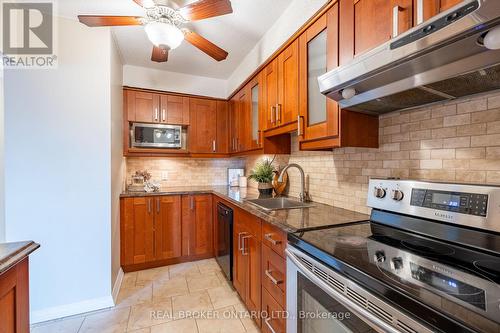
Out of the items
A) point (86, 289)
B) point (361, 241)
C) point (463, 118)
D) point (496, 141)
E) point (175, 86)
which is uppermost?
point (175, 86)

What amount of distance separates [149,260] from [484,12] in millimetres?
3151

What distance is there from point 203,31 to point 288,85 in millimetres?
1117

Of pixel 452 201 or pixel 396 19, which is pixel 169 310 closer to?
pixel 452 201

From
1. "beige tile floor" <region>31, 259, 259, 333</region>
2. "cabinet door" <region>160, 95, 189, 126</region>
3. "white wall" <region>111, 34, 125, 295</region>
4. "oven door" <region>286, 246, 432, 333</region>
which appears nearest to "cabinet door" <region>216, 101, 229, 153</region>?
"cabinet door" <region>160, 95, 189, 126</region>

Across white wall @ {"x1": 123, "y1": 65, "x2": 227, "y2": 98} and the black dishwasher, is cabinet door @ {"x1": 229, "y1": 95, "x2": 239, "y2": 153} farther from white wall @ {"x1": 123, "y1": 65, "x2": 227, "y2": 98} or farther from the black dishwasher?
the black dishwasher

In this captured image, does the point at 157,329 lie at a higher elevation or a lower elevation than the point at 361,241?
lower

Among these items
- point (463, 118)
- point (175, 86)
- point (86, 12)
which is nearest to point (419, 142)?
point (463, 118)

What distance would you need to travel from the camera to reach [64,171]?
187cm

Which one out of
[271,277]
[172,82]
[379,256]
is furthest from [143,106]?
[379,256]

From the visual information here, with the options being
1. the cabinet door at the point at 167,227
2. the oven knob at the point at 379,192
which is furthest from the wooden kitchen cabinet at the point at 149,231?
the oven knob at the point at 379,192

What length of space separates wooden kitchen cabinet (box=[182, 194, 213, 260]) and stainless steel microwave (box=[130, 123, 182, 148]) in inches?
29.3

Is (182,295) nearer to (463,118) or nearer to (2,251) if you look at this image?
(2,251)

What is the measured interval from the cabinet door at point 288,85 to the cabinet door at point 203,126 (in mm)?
1538

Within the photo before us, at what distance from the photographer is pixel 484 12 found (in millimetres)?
587
